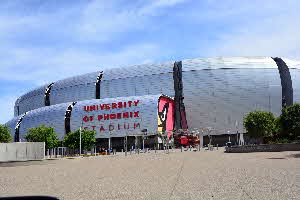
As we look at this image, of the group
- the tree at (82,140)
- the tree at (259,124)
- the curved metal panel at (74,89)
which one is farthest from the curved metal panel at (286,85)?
the curved metal panel at (74,89)

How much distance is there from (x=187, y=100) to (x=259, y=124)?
44157mm

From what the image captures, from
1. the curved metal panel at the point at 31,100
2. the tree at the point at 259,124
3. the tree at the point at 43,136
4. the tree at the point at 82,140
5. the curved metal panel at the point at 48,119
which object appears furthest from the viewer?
the curved metal panel at the point at 31,100

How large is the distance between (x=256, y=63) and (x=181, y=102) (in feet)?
93.0

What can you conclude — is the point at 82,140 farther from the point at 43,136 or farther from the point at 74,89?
the point at 74,89

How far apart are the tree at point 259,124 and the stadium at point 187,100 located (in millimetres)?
38000

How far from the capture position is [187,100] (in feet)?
375

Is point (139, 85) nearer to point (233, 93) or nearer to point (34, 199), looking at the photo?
point (233, 93)

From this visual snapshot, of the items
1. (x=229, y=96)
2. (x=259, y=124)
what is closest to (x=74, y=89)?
(x=229, y=96)

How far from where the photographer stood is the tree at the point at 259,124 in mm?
71312

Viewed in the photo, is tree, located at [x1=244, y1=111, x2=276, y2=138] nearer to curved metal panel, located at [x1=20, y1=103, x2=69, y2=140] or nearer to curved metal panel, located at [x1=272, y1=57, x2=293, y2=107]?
curved metal panel, located at [x1=272, y1=57, x2=293, y2=107]

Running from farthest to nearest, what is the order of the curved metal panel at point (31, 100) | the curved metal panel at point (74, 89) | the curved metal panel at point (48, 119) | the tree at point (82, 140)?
the curved metal panel at point (31, 100)
the curved metal panel at point (74, 89)
the curved metal panel at point (48, 119)
the tree at point (82, 140)

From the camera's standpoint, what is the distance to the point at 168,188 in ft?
41.4

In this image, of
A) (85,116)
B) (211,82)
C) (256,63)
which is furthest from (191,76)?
(85,116)

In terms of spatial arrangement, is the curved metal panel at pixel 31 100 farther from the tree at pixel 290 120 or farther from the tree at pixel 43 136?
the tree at pixel 290 120
